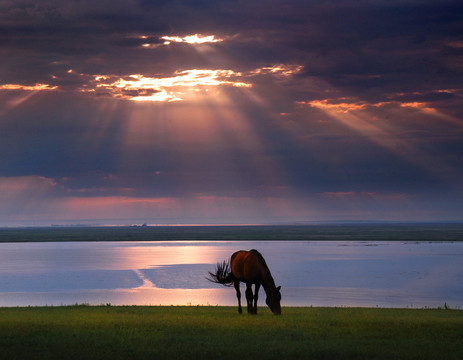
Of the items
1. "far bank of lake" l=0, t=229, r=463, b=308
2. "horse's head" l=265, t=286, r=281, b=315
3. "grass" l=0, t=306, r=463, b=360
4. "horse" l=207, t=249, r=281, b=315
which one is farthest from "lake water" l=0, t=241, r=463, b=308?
"grass" l=0, t=306, r=463, b=360

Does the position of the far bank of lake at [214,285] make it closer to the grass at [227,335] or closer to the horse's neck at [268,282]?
the horse's neck at [268,282]

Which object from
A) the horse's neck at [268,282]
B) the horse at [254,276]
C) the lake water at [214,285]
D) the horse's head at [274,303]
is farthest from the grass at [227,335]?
the lake water at [214,285]

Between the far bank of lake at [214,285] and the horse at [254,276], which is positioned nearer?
the horse at [254,276]

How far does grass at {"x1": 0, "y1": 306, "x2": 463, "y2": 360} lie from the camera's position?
15.7 metres

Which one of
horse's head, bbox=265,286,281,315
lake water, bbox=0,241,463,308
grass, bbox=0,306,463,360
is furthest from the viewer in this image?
lake water, bbox=0,241,463,308

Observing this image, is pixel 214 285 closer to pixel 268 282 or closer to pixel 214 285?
pixel 214 285

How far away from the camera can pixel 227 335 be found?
18641mm

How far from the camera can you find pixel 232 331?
19484mm

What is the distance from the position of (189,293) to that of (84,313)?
57.0 feet

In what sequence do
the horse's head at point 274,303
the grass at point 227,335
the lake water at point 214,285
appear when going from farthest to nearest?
1. the lake water at point 214,285
2. the horse's head at point 274,303
3. the grass at point 227,335

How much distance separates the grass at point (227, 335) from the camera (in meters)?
15.7

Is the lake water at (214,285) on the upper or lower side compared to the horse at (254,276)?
lower

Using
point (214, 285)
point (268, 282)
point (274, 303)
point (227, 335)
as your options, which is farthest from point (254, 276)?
point (214, 285)

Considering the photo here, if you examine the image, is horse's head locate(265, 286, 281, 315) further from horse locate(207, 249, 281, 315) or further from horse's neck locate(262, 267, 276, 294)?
horse's neck locate(262, 267, 276, 294)
